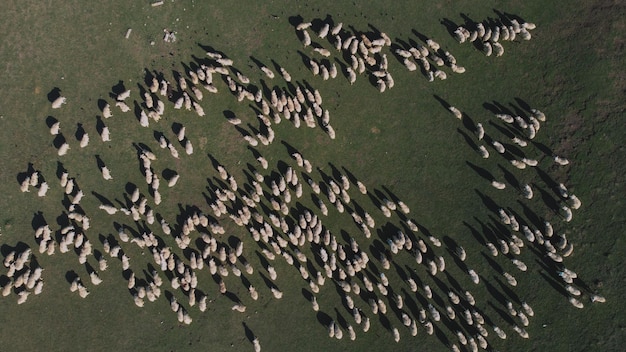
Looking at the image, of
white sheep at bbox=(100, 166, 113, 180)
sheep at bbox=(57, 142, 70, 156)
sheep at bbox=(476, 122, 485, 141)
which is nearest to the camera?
sheep at bbox=(57, 142, 70, 156)

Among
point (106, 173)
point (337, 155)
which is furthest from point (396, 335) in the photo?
point (106, 173)

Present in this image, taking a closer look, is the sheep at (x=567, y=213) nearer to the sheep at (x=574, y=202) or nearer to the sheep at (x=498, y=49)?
the sheep at (x=574, y=202)

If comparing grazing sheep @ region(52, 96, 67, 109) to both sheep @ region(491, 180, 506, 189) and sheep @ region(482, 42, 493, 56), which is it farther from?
sheep @ region(491, 180, 506, 189)

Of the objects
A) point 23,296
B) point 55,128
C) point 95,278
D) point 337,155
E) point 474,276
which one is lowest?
point 23,296

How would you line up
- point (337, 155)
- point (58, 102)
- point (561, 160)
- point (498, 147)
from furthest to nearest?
1. point (337, 155)
2. point (498, 147)
3. point (561, 160)
4. point (58, 102)

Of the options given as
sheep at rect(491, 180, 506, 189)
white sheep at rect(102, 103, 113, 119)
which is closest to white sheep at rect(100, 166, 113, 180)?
white sheep at rect(102, 103, 113, 119)

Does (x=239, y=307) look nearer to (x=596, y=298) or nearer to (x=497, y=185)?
(x=497, y=185)

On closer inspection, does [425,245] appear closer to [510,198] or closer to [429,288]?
[429,288]

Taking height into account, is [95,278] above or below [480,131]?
below

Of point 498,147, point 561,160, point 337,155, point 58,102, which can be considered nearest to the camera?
point 58,102
